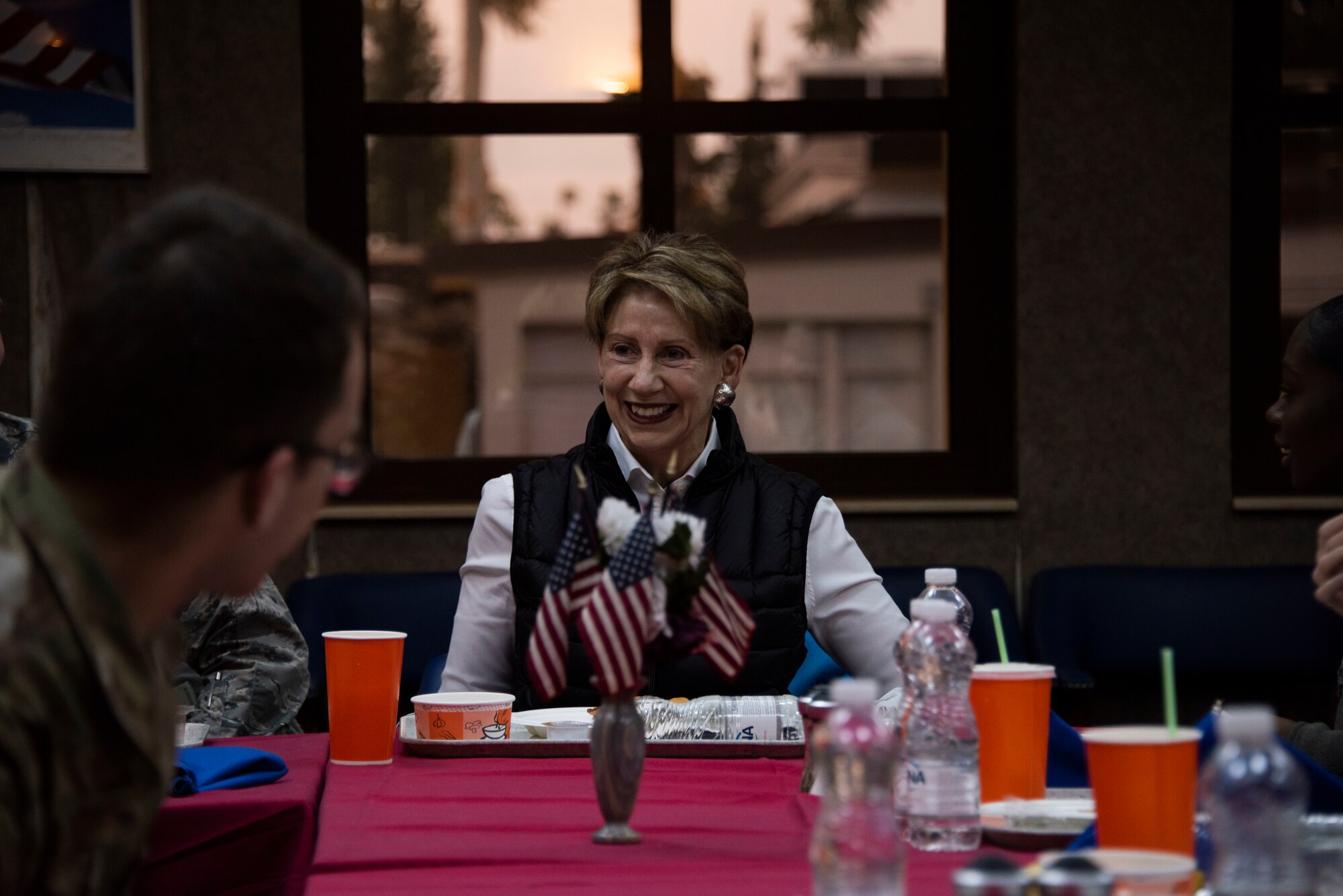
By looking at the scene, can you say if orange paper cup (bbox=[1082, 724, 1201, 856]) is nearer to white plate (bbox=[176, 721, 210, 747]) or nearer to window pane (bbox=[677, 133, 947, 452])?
white plate (bbox=[176, 721, 210, 747])

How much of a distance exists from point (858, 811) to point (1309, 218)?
3657 millimetres

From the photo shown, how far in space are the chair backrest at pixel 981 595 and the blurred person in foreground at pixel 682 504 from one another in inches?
37.4

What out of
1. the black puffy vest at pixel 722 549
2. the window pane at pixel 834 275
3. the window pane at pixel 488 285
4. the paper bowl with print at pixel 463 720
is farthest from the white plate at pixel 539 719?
the window pane at pixel 834 275

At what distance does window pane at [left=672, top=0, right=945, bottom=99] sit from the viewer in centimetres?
420

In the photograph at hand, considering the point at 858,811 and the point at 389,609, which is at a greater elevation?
the point at 858,811

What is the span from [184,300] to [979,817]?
0.84 metres

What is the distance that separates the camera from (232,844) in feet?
5.16

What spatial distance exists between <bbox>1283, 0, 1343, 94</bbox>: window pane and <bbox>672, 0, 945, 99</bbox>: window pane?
3.15 ft

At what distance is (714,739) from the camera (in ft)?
6.15

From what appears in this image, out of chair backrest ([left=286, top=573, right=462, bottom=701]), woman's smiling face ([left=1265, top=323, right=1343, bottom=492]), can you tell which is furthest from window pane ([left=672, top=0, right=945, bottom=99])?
woman's smiling face ([left=1265, top=323, right=1343, bottom=492])

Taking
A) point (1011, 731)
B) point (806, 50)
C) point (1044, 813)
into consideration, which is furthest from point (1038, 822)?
point (806, 50)

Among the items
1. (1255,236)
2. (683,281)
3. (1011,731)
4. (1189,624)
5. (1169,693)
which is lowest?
(1189,624)

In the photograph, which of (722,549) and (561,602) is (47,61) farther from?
(561,602)

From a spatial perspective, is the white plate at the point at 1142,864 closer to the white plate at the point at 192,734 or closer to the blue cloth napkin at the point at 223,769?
the blue cloth napkin at the point at 223,769
